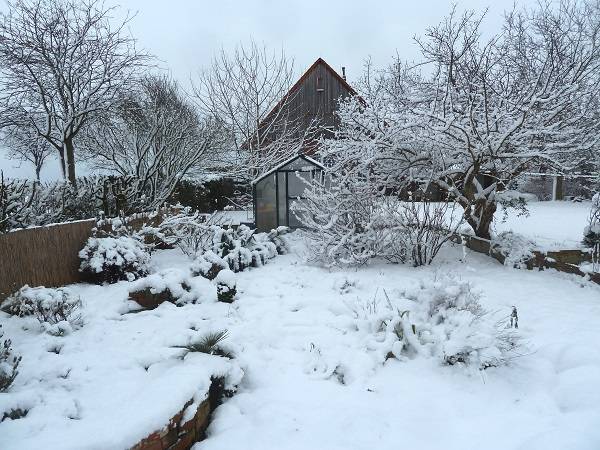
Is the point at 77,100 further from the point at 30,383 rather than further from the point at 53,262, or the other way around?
the point at 30,383

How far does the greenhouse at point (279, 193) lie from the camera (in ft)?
35.2

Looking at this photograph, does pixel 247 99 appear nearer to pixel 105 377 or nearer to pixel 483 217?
pixel 483 217

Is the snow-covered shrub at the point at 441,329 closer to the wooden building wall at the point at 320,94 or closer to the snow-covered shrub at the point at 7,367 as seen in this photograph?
the snow-covered shrub at the point at 7,367

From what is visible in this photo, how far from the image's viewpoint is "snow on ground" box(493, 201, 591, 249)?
7535mm

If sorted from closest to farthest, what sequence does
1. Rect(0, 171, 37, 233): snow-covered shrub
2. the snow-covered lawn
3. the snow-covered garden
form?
the snow-covered lawn
the snow-covered garden
Rect(0, 171, 37, 233): snow-covered shrub

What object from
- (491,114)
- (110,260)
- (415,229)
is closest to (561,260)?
(415,229)

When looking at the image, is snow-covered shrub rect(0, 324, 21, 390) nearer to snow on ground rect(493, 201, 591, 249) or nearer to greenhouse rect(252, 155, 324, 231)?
snow on ground rect(493, 201, 591, 249)

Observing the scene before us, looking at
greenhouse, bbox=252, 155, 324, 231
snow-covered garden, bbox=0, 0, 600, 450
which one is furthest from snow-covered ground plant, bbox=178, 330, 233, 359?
greenhouse, bbox=252, 155, 324, 231

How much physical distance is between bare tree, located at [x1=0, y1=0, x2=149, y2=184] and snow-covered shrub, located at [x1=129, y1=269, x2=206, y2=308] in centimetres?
598

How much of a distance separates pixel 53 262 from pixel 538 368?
241 inches

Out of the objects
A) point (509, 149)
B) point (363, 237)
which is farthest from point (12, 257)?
point (509, 149)

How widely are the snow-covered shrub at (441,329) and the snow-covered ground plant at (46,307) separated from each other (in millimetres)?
2986

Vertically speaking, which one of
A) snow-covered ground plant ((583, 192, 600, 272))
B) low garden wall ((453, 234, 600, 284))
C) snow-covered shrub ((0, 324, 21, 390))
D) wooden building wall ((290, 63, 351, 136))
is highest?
wooden building wall ((290, 63, 351, 136))

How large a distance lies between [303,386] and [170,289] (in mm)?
2599
